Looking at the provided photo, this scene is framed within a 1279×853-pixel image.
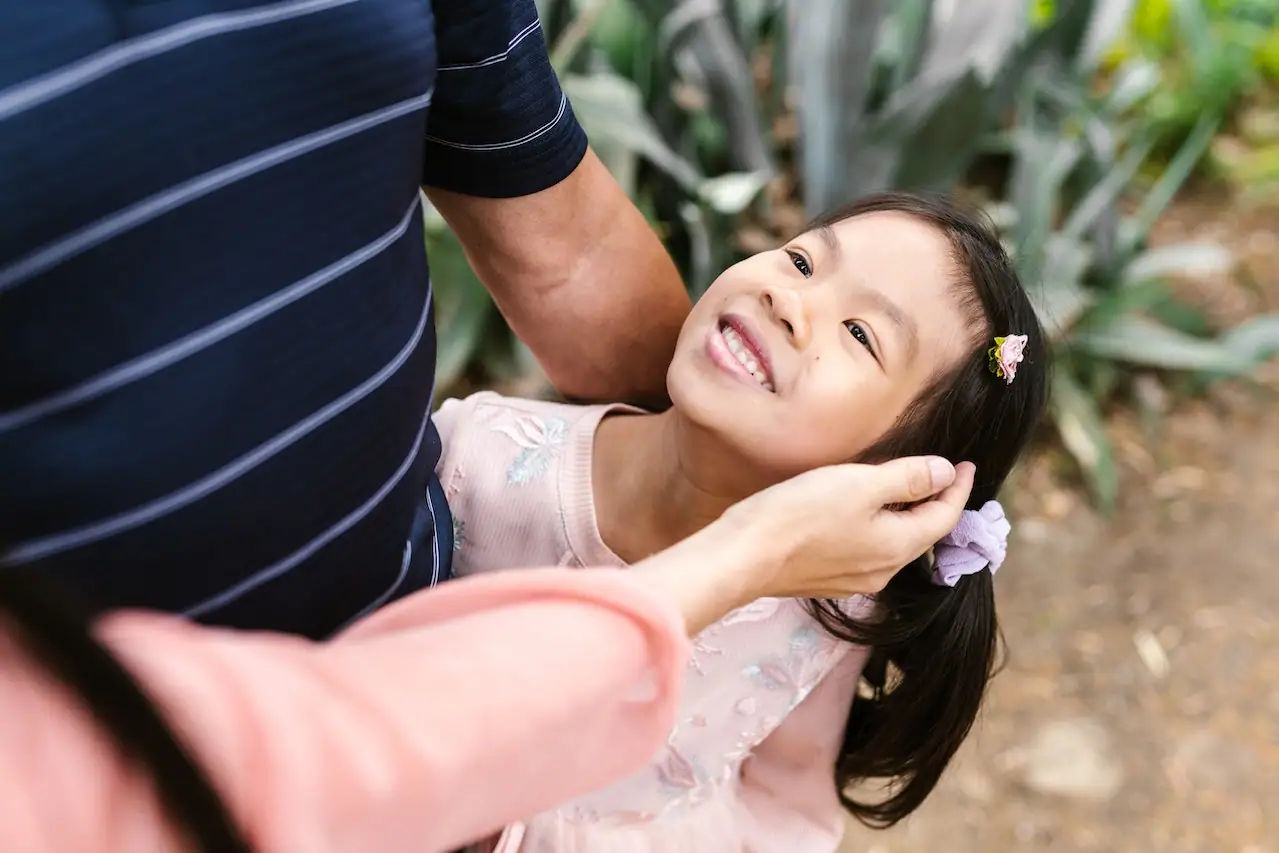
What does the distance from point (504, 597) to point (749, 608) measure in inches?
20.6

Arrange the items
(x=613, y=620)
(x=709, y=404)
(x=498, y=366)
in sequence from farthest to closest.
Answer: (x=498, y=366), (x=709, y=404), (x=613, y=620)

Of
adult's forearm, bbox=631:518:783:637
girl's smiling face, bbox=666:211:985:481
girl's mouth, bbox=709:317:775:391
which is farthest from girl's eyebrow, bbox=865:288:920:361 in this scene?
adult's forearm, bbox=631:518:783:637

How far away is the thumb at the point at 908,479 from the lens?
800 millimetres

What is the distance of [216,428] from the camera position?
59 cm

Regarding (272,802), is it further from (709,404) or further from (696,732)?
(696,732)

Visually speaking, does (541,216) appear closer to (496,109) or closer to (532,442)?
(496,109)

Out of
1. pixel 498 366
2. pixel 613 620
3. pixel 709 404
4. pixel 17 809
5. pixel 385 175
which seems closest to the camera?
pixel 17 809

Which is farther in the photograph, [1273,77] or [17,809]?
A: [1273,77]

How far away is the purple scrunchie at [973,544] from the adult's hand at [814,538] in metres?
0.07

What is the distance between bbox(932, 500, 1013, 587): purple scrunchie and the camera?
965 millimetres

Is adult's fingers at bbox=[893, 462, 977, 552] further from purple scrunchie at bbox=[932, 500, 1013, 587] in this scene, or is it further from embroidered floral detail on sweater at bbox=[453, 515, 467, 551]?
embroidered floral detail on sweater at bbox=[453, 515, 467, 551]

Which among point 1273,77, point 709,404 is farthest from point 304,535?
point 1273,77

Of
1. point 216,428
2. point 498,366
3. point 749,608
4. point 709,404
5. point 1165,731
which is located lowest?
point 1165,731

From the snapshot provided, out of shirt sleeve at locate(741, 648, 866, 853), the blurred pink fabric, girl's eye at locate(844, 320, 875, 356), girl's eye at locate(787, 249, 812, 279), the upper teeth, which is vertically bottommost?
shirt sleeve at locate(741, 648, 866, 853)
